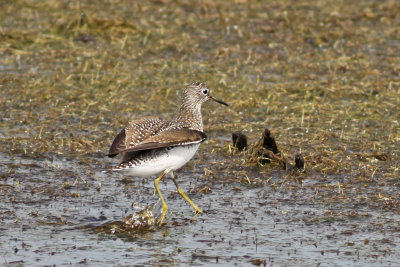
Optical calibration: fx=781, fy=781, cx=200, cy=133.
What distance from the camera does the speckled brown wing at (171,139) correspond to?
29.2 ft

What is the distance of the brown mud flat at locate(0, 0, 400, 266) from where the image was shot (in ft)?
27.6

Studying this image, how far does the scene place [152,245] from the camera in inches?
328

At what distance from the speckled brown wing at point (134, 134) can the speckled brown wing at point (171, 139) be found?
118mm

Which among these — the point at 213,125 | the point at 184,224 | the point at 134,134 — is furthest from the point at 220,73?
the point at 184,224

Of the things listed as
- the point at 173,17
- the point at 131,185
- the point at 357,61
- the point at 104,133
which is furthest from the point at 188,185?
the point at 173,17

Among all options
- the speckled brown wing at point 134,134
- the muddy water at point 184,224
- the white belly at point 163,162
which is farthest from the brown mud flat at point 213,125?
the speckled brown wing at point 134,134

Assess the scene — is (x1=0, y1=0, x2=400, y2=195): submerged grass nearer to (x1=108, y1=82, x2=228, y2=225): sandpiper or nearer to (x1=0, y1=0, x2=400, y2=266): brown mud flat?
(x1=0, y1=0, x2=400, y2=266): brown mud flat

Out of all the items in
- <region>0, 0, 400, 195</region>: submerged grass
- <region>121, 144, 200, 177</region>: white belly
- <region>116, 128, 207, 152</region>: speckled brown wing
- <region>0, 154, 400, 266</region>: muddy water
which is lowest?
<region>0, 154, 400, 266</region>: muddy water

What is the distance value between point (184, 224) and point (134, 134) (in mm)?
1211

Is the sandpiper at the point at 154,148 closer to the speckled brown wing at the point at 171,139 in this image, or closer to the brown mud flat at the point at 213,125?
the speckled brown wing at the point at 171,139

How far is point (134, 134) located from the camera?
9219 millimetres

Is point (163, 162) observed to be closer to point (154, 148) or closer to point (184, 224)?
point (154, 148)

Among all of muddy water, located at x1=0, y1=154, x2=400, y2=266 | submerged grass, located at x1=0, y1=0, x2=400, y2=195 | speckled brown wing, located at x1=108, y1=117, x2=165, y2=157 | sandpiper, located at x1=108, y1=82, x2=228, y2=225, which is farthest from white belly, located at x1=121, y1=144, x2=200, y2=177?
submerged grass, located at x1=0, y1=0, x2=400, y2=195

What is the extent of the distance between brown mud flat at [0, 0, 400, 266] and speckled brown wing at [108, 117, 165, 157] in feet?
2.70
